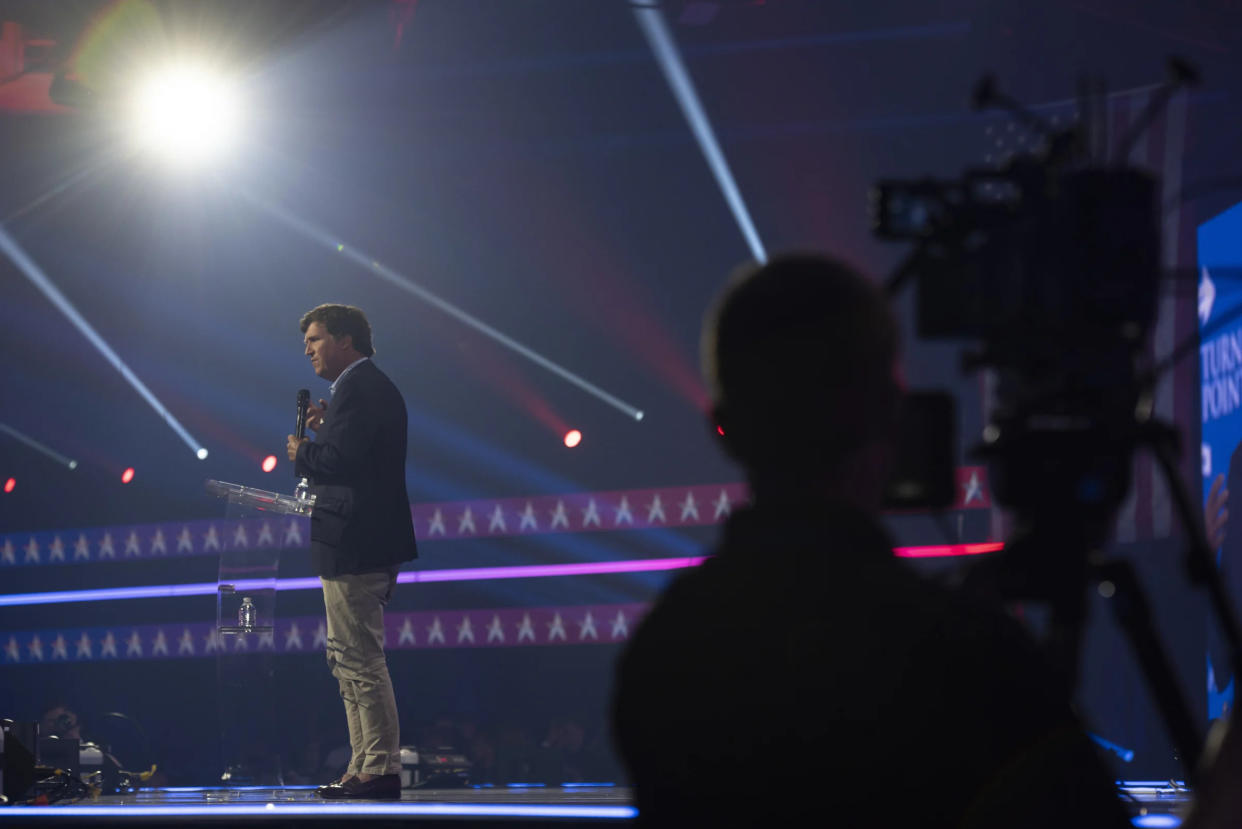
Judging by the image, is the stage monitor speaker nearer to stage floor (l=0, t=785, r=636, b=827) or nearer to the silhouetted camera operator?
stage floor (l=0, t=785, r=636, b=827)

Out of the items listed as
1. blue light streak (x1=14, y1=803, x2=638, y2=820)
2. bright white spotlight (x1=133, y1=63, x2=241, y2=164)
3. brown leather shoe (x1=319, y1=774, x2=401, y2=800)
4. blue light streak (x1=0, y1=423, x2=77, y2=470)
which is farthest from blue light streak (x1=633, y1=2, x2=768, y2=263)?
blue light streak (x1=0, y1=423, x2=77, y2=470)

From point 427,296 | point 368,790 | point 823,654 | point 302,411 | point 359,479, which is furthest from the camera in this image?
point 427,296

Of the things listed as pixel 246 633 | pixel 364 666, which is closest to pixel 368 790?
pixel 364 666

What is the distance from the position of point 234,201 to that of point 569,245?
2.33m

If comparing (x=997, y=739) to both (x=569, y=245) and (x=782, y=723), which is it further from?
(x=569, y=245)

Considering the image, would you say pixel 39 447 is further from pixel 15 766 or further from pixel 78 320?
pixel 15 766

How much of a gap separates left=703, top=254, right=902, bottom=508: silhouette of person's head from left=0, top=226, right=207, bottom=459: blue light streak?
7.80 m

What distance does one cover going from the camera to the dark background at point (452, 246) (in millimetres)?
6852

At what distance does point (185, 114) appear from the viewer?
23.9 feet

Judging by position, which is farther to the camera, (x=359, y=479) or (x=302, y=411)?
(x=302, y=411)

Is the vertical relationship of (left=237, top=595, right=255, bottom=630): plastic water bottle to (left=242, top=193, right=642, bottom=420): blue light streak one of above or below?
below

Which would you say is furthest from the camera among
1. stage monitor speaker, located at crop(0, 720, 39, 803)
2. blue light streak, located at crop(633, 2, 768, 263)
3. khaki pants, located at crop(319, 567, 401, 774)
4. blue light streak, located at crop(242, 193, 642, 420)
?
blue light streak, located at crop(242, 193, 642, 420)

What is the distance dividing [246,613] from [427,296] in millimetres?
3812

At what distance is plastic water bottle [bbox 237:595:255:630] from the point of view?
14.3 ft
